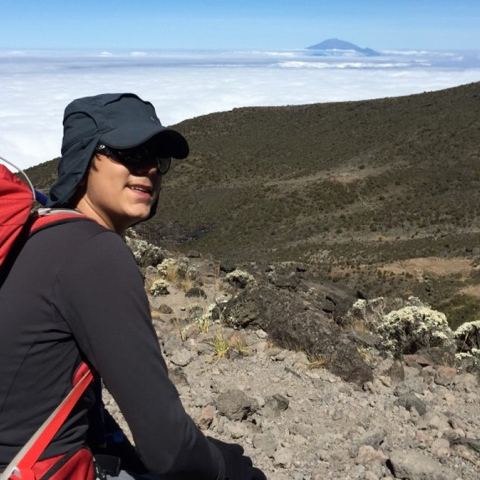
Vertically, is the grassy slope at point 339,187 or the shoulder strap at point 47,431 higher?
the shoulder strap at point 47,431

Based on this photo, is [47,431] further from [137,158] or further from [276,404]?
[276,404]

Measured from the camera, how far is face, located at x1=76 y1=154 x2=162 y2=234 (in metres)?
1.46

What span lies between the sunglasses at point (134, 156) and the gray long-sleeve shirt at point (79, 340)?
0.22m

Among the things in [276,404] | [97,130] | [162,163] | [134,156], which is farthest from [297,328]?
[97,130]

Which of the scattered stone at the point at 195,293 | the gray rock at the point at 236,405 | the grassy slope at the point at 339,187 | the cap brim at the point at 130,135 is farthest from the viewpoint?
the grassy slope at the point at 339,187

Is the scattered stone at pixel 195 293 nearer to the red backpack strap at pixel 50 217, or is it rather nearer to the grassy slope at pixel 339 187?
the red backpack strap at pixel 50 217

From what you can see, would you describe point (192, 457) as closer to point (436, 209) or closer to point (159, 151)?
point (159, 151)

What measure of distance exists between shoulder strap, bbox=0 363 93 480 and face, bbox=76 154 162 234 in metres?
0.41

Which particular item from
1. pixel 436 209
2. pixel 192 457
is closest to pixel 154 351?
pixel 192 457

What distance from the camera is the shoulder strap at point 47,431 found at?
121cm

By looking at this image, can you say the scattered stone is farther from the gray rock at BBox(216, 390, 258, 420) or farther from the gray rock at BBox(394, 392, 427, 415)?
the gray rock at BBox(394, 392, 427, 415)

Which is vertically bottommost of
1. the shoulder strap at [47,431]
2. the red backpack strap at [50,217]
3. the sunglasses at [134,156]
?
the shoulder strap at [47,431]

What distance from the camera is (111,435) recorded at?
180cm

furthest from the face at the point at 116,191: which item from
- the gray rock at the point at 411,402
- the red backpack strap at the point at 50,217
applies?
the gray rock at the point at 411,402
